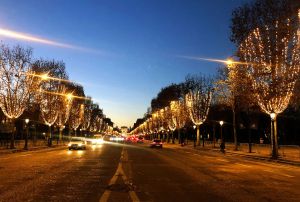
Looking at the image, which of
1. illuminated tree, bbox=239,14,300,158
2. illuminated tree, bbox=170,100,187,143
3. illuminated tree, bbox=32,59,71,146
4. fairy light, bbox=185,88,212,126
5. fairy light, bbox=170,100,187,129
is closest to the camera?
illuminated tree, bbox=239,14,300,158

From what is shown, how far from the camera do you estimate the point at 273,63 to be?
138ft

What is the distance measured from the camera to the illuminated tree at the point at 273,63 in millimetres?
39938

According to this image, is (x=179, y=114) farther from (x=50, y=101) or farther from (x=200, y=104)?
(x=50, y=101)

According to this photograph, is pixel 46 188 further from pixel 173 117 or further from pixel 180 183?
pixel 173 117

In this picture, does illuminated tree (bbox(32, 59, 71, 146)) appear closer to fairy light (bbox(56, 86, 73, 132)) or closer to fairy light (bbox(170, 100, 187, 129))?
fairy light (bbox(56, 86, 73, 132))

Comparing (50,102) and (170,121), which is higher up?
(50,102)

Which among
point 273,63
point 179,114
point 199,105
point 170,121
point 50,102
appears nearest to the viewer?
point 273,63

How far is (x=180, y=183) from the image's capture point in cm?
1817

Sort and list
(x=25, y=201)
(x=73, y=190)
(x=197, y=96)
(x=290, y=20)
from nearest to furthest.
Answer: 1. (x=25, y=201)
2. (x=73, y=190)
3. (x=290, y=20)
4. (x=197, y=96)

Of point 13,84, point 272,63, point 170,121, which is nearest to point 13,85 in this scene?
point 13,84

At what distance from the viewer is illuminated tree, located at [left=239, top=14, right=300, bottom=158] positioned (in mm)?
39938

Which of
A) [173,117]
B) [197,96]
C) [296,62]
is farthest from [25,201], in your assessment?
[173,117]

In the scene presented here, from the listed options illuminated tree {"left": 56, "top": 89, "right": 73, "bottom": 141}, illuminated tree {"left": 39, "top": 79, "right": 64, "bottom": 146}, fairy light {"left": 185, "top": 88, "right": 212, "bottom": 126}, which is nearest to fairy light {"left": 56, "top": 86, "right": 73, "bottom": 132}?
illuminated tree {"left": 56, "top": 89, "right": 73, "bottom": 141}

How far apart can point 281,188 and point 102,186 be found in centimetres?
682
